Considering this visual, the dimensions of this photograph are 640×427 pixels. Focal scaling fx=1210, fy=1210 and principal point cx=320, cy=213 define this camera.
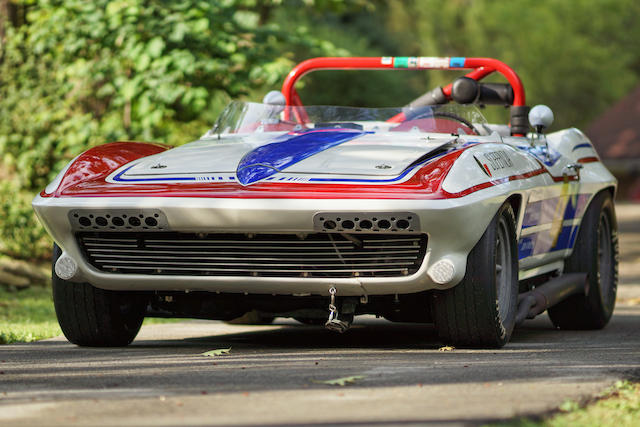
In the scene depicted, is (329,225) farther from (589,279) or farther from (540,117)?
(589,279)

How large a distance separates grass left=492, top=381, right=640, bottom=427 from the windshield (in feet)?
9.37

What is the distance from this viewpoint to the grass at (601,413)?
3635 mm

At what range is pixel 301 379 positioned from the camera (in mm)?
4609

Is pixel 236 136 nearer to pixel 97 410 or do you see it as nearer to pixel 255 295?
pixel 255 295

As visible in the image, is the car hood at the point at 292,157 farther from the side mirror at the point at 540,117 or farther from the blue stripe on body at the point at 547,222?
the side mirror at the point at 540,117

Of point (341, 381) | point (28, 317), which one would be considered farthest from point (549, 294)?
point (28, 317)

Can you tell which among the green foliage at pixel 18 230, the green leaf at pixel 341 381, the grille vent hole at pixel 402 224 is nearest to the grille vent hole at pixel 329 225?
the grille vent hole at pixel 402 224

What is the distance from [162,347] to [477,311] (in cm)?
163

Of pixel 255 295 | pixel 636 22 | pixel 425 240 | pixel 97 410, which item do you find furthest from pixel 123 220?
pixel 636 22

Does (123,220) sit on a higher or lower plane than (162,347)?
higher

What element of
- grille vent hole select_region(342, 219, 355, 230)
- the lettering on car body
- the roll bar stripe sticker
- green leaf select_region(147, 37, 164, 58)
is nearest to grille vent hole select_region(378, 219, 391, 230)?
grille vent hole select_region(342, 219, 355, 230)

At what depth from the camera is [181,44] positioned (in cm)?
1209

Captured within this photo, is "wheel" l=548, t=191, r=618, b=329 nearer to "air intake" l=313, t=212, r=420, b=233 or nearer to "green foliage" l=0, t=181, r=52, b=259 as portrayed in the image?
"air intake" l=313, t=212, r=420, b=233

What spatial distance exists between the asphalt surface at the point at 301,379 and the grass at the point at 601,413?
0.07 m
